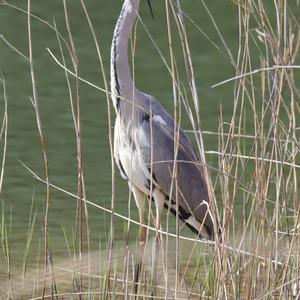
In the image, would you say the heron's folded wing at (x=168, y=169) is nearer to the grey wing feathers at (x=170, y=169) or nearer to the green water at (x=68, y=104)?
the grey wing feathers at (x=170, y=169)

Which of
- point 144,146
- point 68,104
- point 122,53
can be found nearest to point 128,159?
point 144,146

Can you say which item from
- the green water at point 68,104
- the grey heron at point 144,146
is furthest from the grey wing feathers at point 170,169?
the green water at point 68,104

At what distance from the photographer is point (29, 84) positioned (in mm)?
6844

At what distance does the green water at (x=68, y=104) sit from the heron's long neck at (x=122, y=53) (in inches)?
28.9

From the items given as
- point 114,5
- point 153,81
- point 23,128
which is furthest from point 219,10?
point 23,128

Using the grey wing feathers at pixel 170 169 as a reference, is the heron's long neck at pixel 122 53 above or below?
above

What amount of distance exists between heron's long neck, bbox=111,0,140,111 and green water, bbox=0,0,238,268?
0.73 meters

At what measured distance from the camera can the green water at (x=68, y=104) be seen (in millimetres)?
4922

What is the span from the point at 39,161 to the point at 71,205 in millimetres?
667

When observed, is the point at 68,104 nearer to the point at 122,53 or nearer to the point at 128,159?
the point at 128,159

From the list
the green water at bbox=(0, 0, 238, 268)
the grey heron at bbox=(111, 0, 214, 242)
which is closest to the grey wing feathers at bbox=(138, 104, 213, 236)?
the grey heron at bbox=(111, 0, 214, 242)

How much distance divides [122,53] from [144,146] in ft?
1.41

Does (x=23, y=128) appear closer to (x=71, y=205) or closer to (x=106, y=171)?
(x=106, y=171)

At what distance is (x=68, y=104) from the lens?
6625 millimetres
